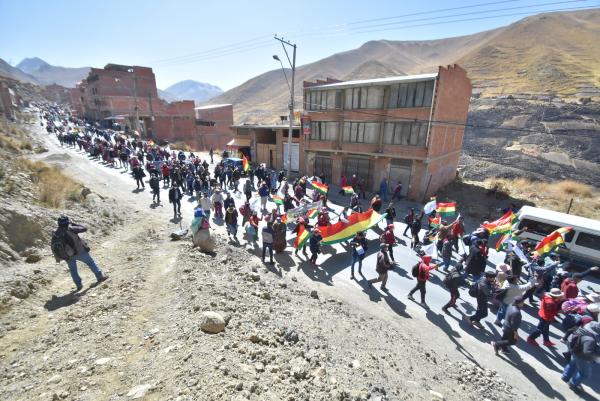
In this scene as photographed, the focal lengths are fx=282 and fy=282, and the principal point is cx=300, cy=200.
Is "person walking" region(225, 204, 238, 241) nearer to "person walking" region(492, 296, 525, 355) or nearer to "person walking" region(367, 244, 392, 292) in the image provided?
"person walking" region(367, 244, 392, 292)

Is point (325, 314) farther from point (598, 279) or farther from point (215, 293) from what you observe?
point (598, 279)

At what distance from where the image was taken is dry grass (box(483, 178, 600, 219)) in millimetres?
19366

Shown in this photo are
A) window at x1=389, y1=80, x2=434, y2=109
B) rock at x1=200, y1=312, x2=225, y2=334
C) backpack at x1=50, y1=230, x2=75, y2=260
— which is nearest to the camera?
rock at x1=200, y1=312, x2=225, y2=334

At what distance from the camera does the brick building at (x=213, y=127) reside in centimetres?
5291

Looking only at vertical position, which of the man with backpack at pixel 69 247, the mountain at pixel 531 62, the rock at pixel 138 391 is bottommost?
the rock at pixel 138 391

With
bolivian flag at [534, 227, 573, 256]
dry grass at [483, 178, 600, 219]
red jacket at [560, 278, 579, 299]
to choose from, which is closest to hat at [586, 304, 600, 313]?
red jacket at [560, 278, 579, 299]

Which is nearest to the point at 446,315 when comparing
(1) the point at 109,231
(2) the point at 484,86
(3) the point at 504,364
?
(3) the point at 504,364

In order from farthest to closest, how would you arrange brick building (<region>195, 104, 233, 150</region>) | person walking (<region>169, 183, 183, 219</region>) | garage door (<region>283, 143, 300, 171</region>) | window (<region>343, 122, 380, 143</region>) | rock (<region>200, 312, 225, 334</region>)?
brick building (<region>195, 104, 233, 150</region>) → garage door (<region>283, 143, 300, 171</region>) → window (<region>343, 122, 380, 143</region>) → person walking (<region>169, 183, 183, 219</region>) → rock (<region>200, 312, 225, 334</region>)

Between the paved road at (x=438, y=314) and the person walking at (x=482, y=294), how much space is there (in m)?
0.25

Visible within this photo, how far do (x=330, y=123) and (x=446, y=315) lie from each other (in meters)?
19.1

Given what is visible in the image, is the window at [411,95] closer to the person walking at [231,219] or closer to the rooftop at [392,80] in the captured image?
the rooftop at [392,80]

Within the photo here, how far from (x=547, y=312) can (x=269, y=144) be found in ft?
84.6

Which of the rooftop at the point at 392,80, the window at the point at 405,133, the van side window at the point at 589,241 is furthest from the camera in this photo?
the window at the point at 405,133

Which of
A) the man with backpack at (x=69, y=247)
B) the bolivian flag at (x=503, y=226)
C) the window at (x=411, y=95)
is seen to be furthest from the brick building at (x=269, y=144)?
the man with backpack at (x=69, y=247)
